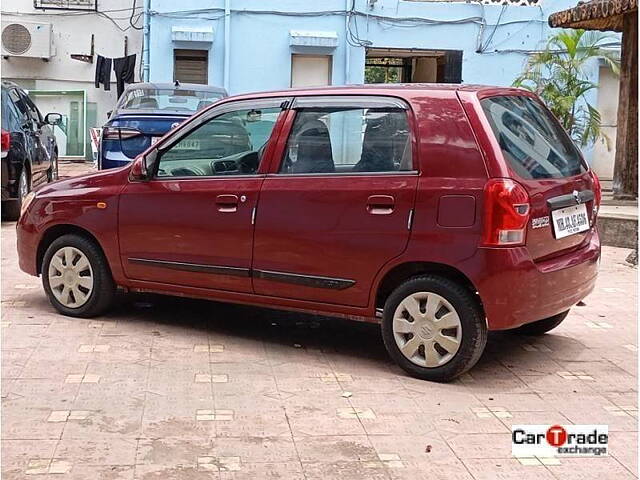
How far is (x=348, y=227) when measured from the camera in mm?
4961

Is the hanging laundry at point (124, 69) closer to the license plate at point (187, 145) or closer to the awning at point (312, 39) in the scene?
the awning at point (312, 39)

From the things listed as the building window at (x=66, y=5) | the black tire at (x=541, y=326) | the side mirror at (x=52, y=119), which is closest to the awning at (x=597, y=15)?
the black tire at (x=541, y=326)

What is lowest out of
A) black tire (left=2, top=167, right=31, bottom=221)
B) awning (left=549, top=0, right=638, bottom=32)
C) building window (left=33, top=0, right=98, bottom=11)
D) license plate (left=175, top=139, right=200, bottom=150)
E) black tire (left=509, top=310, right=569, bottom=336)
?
Answer: black tire (left=509, top=310, right=569, bottom=336)

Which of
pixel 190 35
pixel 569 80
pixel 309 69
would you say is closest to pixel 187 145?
pixel 569 80

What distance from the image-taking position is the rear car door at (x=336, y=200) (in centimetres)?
485

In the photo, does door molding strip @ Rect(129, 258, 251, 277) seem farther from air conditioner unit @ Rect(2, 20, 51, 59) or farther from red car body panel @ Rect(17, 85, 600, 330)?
air conditioner unit @ Rect(2, 20, 51, 59)

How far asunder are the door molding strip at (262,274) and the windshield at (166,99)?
16.6 ft

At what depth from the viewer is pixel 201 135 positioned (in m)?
5.64

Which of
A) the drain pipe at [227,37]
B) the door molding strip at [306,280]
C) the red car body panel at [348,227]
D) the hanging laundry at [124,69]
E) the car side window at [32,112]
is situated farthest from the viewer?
the hanging laundry at [124,69]

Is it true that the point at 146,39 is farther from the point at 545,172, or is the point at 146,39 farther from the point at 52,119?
the point at 545,172

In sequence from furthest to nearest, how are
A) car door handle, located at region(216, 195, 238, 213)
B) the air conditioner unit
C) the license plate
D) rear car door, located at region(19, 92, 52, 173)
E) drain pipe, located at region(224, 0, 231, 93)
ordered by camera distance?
1. the air conditioner unit
2. drain pipe, located at region(224, 0, 231, 93)
3. rear car door, located at region(19, 92, 52, 173)
4. the license plate
5. car door handle, located at region(216, 195, 238, 213)

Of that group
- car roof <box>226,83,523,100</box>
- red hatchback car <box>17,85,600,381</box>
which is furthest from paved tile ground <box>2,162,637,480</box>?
car roof <box>226,83,523,100</box>

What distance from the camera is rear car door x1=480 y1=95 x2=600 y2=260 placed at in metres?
4.65

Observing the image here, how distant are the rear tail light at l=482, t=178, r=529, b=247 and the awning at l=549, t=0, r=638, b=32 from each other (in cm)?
694
